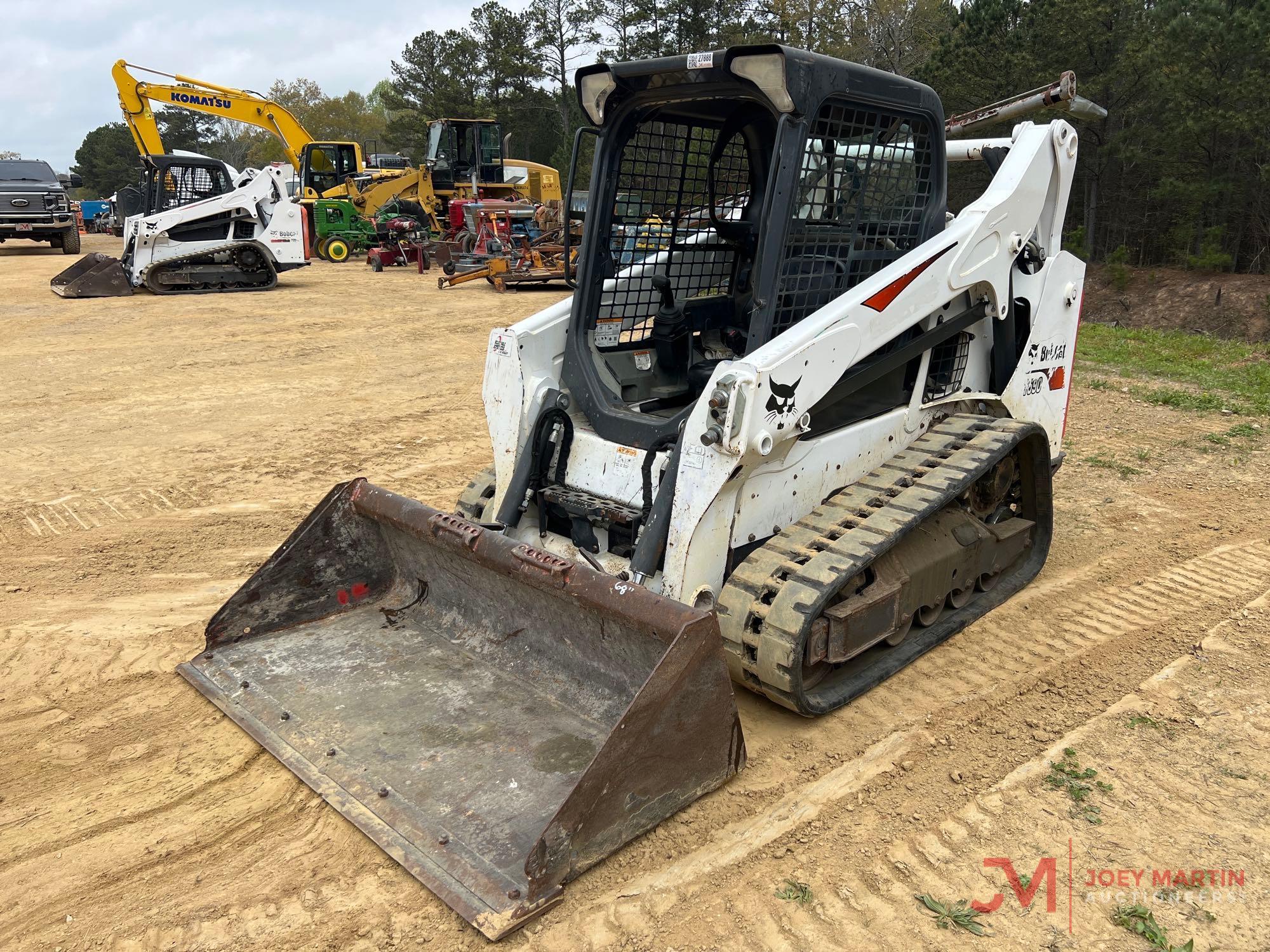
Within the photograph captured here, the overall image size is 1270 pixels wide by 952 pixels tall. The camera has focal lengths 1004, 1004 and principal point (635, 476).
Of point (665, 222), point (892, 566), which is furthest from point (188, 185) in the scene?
point (892, 566)

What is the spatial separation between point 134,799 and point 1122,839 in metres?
2.96

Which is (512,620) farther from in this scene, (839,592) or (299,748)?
(839,592)

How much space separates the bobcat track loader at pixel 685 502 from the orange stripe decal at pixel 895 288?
0.9 inches

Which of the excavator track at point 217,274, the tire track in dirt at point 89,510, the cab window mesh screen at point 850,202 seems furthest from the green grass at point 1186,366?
the excavator track at point 217,274

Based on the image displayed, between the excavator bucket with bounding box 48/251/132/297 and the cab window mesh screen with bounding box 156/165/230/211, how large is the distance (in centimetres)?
119

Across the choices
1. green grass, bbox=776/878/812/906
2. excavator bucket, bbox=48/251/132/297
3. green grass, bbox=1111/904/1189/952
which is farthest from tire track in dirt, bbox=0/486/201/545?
excavator bucket, bbox=48/251/132/297

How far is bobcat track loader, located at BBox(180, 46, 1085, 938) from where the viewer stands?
299 cm

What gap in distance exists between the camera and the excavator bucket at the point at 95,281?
15.1m

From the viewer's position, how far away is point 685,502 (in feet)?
11.3

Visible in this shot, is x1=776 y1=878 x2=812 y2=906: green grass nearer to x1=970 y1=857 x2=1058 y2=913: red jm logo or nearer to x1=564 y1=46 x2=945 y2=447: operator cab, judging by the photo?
x1=970 y1=857 x2=1058 y2=913: red jm logo

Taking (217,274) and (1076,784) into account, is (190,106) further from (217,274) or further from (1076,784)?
(1076,784)

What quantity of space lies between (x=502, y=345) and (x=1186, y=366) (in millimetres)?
8650

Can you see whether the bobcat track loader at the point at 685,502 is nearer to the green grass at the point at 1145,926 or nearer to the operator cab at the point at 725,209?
the operator cab at the point at 725,209

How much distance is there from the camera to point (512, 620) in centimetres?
370
